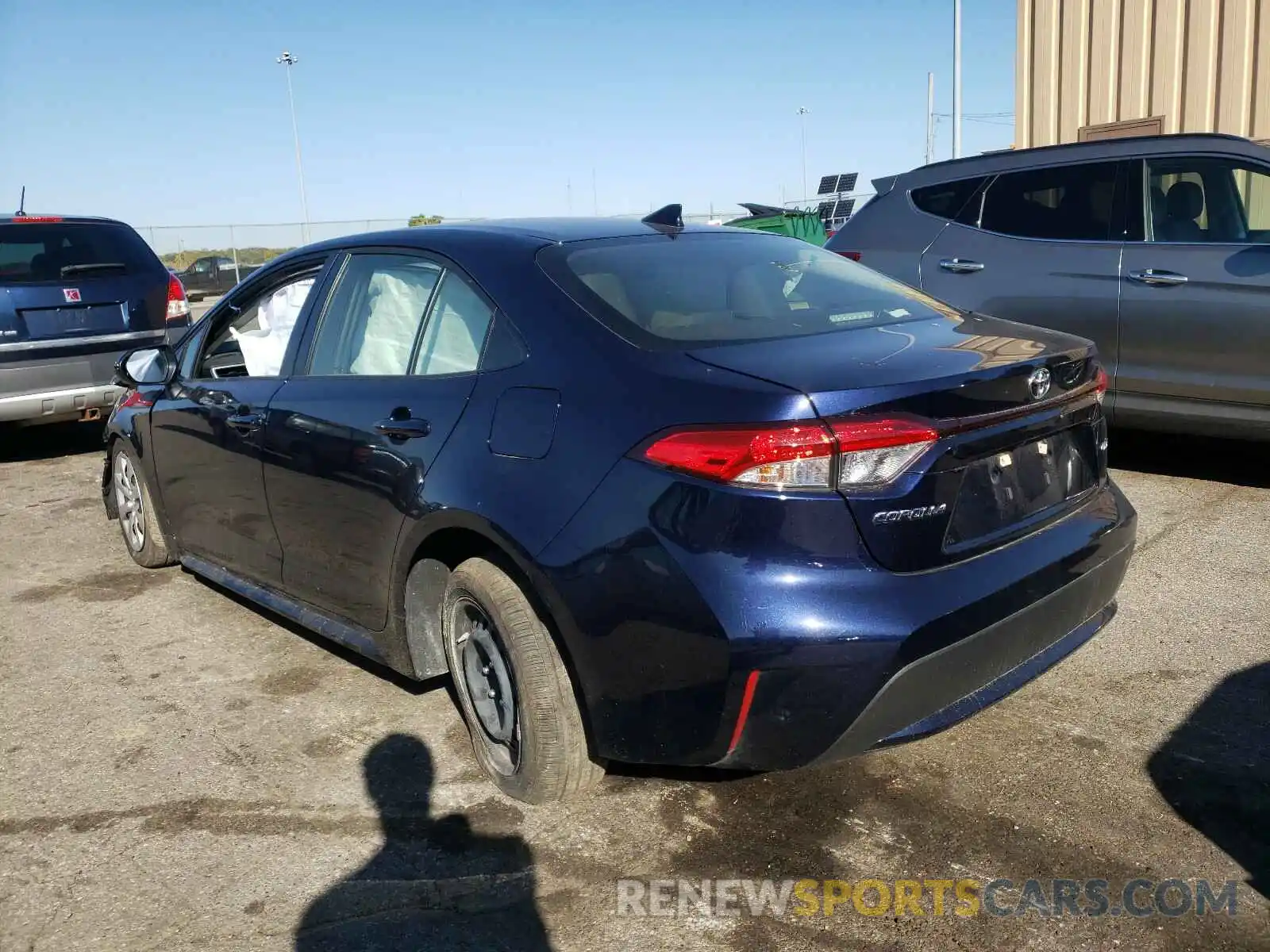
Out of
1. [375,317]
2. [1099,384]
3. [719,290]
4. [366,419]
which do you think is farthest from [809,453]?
[375,317]

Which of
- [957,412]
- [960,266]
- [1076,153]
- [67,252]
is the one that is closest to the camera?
[957,412]

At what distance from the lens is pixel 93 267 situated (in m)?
7.88

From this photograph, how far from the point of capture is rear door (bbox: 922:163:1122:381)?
19.1ft

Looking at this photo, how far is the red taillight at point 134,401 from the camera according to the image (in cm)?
496

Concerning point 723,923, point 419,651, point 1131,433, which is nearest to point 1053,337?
point 723,923

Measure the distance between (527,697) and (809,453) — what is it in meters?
0.99

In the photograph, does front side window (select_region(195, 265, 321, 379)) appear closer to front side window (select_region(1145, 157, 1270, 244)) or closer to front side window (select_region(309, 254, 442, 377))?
front side window (select_region(309, 254, 442, 377))

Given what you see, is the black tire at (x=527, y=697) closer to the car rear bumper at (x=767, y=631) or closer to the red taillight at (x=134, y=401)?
the car rear bumper at (x=767, y=631)

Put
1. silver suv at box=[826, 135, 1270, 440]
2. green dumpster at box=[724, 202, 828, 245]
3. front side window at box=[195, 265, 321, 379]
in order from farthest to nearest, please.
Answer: green dumpster at box=[724, 202, 828, 245]
silver suv at box=[826, 135, 1270, 440]
front side window at box=[195, 265, 321, 379]

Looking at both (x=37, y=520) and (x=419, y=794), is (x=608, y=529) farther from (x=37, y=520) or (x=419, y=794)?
(x=37, y=520)

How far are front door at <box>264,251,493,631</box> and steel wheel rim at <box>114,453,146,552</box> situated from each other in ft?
5.66

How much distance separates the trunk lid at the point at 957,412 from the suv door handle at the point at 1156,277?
9.30 feet

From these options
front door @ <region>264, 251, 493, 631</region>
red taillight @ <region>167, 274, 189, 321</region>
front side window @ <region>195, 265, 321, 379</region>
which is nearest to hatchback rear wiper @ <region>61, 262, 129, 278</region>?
red taillight @ <region>167, 274, 189, 321</region>

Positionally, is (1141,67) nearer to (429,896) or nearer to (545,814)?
(545,814)
